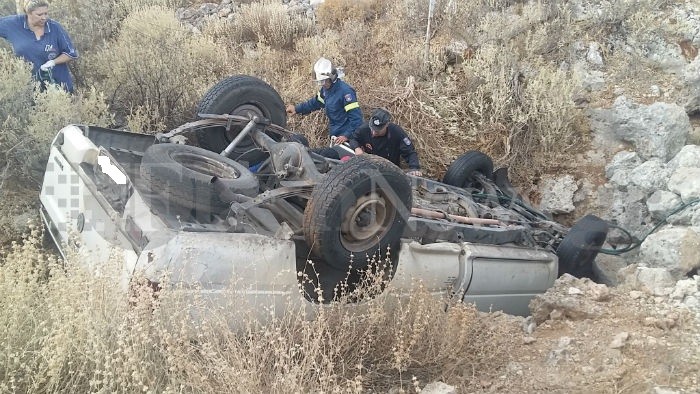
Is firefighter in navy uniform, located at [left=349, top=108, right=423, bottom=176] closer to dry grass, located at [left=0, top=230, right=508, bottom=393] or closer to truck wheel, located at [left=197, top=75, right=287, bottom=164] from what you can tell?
truck wheel, located at [left=197, top=75, right=287, bottom=164]

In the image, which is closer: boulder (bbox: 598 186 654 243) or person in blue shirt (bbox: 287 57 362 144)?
boulder (bbox: 598 186 654 243)

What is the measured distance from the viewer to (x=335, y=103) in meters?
7.32

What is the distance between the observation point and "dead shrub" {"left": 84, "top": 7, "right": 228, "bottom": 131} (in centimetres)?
725

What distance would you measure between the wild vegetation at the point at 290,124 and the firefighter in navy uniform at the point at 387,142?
3.28 ft

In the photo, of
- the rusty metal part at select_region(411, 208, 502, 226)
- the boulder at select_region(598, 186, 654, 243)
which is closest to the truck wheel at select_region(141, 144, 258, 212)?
the rusty metal part at select_region(411, 208, 502, 226)

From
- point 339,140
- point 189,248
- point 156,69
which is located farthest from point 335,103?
point 189,248

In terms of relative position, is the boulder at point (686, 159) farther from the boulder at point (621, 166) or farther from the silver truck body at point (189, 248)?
the silver truck body at point (189, 248)

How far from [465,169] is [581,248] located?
5.24 ft

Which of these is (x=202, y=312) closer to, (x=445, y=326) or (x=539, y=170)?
(x=445, y=326)

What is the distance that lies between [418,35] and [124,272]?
7328mm

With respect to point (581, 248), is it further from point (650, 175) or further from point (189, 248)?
point (189, 248)

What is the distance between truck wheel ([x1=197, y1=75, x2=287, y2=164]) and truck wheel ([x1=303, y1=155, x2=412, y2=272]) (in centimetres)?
158

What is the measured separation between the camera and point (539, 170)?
7805 millimetres

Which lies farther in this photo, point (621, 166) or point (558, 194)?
point (558, 194)
